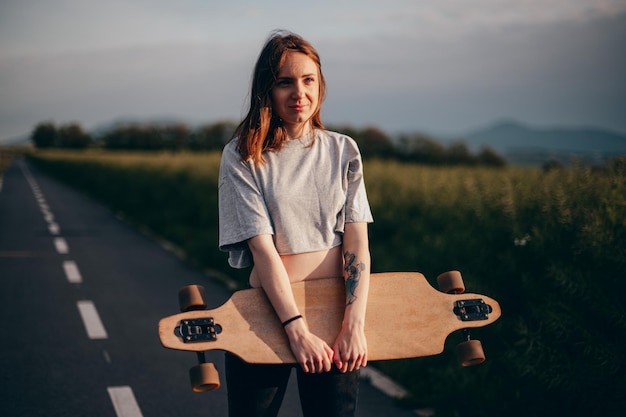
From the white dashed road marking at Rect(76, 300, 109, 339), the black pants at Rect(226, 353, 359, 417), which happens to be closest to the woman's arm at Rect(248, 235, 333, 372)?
the black pants at Rect(226, 353, 359, 417)

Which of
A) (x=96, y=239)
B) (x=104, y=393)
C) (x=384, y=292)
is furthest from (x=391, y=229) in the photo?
(x=96, y=239)

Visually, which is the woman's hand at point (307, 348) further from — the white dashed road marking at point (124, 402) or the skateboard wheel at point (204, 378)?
the white dashed road marking at point (124, 402)

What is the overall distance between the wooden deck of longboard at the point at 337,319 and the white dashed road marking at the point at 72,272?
755 centimetres

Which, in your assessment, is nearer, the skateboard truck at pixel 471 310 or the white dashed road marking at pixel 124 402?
the skateboard truck at pixel 471 310

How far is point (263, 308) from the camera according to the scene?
2.12 meters

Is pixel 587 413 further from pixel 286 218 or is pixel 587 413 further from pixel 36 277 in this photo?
pixel 36 277

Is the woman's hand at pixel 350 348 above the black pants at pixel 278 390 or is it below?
above

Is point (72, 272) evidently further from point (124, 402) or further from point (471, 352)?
point (471, 352)

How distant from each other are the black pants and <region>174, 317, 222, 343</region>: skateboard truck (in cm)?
22

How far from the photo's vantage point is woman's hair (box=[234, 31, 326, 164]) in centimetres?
212

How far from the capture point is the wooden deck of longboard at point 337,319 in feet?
6.70

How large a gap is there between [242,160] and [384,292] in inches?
25.7

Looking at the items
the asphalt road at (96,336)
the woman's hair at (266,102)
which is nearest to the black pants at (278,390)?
the woman's hair at (266,102)

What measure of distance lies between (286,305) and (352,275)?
24 centimetres
